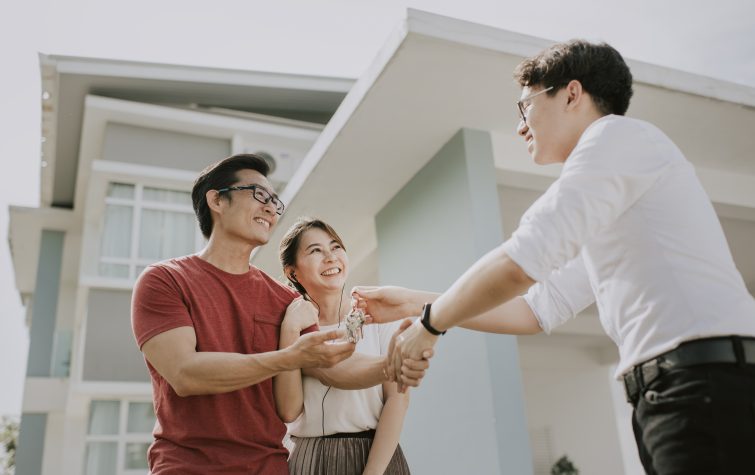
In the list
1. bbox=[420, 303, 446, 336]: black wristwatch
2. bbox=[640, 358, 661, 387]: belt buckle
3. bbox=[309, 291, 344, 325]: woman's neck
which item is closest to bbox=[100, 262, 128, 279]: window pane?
bbox=[309, 291, 344, 325]: woman's neck

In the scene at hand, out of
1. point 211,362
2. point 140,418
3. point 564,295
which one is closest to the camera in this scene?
point 211,362

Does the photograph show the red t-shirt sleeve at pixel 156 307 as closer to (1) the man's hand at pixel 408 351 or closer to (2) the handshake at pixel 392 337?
(2) the handshake at pixel 392 337

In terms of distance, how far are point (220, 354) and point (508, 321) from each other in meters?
1.15

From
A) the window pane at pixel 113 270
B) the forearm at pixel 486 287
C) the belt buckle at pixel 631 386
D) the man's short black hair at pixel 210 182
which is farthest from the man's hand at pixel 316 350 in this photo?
the window pane at pixel 113 270

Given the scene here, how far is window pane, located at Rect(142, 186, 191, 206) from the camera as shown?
37.4ft

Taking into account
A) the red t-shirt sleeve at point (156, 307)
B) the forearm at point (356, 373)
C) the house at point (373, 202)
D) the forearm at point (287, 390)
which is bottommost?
the forearm at point (287, 390)

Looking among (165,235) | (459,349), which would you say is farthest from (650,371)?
(165,235)

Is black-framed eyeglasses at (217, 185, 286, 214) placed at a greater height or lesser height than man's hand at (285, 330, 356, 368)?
greater

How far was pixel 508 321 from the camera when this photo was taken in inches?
103

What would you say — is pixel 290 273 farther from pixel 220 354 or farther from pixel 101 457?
pixel 101 457

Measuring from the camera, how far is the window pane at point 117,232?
437 inches

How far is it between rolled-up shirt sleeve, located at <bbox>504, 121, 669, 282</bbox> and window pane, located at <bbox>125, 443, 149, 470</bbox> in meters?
10.2

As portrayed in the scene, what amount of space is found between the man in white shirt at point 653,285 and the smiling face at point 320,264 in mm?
1146

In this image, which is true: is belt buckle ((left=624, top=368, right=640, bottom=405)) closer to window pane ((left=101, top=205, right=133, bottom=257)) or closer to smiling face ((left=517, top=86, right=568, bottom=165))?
smiling face ((left=517, top=86, right=568, bottom=165))
